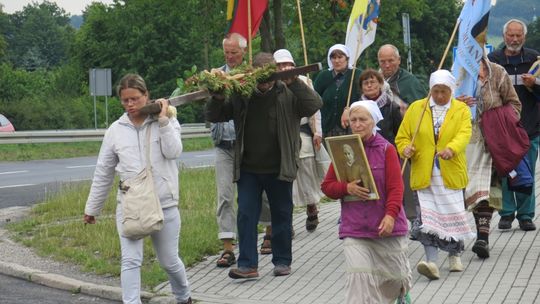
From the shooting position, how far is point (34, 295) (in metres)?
9.23

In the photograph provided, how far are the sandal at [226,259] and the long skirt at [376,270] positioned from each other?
300 centimetres

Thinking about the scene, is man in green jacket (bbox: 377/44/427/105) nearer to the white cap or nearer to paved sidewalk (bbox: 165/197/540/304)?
the white cap

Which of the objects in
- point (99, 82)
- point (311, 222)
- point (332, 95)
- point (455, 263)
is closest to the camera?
point (455, 263)

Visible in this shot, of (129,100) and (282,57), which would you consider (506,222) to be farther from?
(129,100)

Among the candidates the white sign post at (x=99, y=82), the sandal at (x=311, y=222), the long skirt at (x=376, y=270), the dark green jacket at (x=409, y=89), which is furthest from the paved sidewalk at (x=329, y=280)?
the white sign post at (x=99, y=82)

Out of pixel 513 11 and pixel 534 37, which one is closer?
pixel 534 37

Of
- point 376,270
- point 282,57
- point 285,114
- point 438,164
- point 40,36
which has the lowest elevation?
point 376,270

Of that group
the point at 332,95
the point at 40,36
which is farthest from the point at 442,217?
the point at 40,36

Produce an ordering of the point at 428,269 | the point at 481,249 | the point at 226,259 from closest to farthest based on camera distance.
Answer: the point at 428,269 < the point at 481,249 < the point at 226,259

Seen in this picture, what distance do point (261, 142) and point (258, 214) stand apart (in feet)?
2.05

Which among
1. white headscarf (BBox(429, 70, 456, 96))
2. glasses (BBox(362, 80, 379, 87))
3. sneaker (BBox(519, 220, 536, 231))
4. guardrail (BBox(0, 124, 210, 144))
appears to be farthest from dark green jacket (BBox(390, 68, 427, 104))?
guardrail (BBox(0, 124, 210, 144))

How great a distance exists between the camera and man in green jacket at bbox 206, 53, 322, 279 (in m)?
9.25

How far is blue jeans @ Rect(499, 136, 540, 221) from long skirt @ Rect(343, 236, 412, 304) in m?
4.27

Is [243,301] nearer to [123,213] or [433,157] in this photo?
[123,213]
